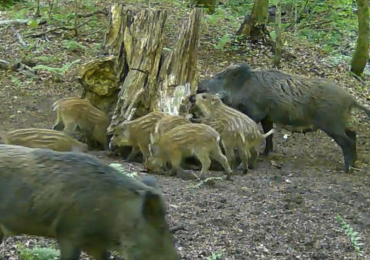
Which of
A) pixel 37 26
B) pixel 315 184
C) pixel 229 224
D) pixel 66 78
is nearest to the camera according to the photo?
pixel 229 224

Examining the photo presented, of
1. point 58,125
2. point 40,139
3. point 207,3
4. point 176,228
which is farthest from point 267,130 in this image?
point 207,3

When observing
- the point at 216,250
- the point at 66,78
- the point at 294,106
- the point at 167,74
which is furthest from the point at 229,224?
the point at 66,78

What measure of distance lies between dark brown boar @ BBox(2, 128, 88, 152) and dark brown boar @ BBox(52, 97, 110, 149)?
116 centimetres

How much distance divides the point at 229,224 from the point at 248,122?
2636 mm

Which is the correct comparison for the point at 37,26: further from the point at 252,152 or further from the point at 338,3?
the point at 338,3

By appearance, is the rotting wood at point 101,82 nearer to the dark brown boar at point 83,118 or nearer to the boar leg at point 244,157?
the dark brown boar at point 83,118

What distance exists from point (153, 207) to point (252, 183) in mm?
3776

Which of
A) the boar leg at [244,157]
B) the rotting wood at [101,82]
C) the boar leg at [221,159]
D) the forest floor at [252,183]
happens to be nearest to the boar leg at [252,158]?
the forest floor at [252,183]

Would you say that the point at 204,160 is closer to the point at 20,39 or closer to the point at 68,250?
the point at 68,250

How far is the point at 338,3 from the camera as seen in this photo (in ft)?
50.6

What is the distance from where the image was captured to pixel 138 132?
7547 millimetres

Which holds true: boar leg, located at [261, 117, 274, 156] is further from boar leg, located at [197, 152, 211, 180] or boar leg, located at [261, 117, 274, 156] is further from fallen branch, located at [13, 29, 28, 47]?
fallen branch, located at [13, 29, 28, 47]

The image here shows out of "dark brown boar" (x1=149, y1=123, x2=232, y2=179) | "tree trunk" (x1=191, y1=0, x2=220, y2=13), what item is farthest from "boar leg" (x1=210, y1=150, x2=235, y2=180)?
"tree trunk" (x1=191, y1=0, x2=220, y2=13)

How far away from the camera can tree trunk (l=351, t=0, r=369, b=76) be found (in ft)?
38.8
